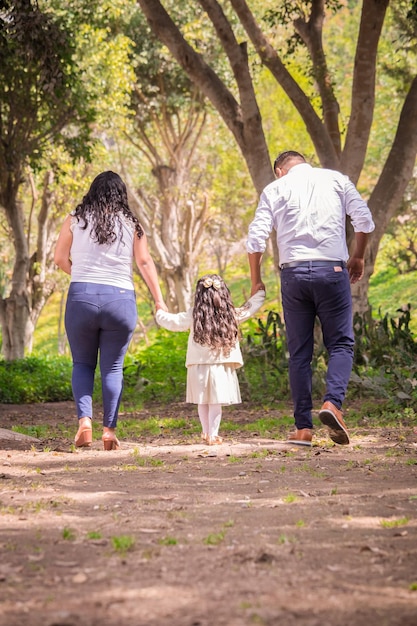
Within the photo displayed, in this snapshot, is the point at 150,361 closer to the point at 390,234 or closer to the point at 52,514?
the point at 52,514

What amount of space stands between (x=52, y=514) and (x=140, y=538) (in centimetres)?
73

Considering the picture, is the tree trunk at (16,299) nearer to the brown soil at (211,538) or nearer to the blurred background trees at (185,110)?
the blurred background trees at (185,110)

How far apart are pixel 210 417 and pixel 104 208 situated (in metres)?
1.93

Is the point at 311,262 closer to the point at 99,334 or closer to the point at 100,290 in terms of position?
the point at 100,290

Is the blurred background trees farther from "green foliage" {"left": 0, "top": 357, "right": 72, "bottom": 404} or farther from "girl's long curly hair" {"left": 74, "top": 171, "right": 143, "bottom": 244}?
"girl's long curly hair" {"left": 74, "top": 171, "right": 143, "bottom": 244}

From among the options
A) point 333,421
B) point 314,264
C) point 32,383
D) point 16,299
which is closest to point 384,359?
point 314,264

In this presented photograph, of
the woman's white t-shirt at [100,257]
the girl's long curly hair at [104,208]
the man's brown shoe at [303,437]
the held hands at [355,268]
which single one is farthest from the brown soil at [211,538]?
the girl's long curly hair at [104,208]

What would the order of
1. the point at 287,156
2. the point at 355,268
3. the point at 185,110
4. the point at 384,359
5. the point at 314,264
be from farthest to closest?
the point at 185,110, the point at 384,359, the point at 355,268, the point at 287,156, the point at 314,264

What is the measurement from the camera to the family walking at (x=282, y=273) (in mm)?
6992

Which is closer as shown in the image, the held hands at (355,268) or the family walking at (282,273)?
the family walking at (282,273)

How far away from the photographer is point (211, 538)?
13.0ft

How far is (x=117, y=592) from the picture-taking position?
10.4 feet

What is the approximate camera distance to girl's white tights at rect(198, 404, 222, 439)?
7.60m

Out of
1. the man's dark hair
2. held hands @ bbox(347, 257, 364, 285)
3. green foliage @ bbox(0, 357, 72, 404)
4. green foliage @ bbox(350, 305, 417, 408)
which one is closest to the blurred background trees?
green foliage @ bbox(350, 305, 417, 408)
